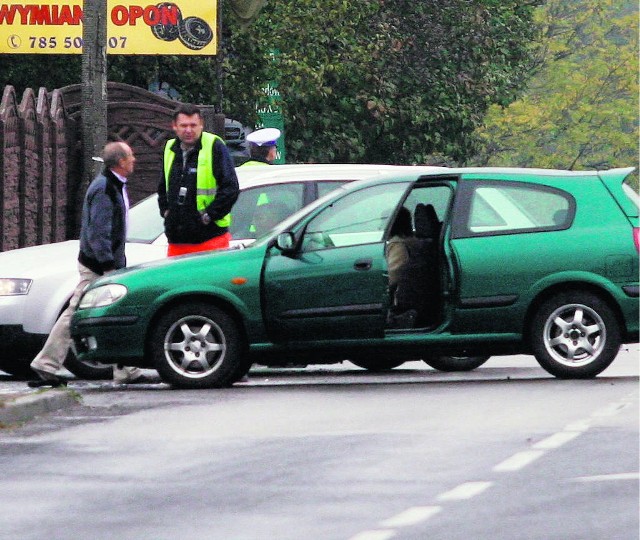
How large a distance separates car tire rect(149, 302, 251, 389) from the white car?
1202mm

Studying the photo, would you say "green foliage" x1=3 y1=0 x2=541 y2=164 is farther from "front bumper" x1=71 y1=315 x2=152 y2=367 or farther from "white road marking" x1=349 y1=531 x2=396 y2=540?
"white road marking" x1=349 y1=531 x2=396 y2=540

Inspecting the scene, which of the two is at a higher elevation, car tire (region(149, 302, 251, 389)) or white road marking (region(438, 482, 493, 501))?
car tire (region(149, 302, 251, 389))

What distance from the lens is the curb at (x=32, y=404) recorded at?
1162 cm

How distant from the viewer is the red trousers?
575 inches

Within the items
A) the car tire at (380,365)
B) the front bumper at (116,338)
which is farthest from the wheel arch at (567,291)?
the front bumper at (116,338)

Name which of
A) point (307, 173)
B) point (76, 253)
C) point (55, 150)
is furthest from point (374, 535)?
point (55, 150)

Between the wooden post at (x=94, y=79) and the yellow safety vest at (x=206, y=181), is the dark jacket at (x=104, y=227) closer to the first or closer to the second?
the yellow safety vest at (x=206, y=181)

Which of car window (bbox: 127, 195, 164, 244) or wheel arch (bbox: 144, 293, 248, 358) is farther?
car window (bbox: 127, 195, 164, 244)

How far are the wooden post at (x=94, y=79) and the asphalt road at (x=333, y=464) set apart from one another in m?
7.61

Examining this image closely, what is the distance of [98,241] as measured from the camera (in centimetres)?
1392

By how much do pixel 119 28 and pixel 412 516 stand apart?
2062 cm

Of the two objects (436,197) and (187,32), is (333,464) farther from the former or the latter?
(187,32)

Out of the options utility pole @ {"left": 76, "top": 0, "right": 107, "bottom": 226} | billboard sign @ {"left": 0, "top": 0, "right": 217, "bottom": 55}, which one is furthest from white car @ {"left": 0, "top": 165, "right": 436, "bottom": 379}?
billboard sign @ {"left": 0, "top": 0, "right": 217, "bottom": 55}

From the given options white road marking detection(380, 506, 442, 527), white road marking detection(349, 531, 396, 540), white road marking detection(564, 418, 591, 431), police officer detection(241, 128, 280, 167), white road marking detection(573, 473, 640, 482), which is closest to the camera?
white road marking detection(349, 531, 396, 540)
